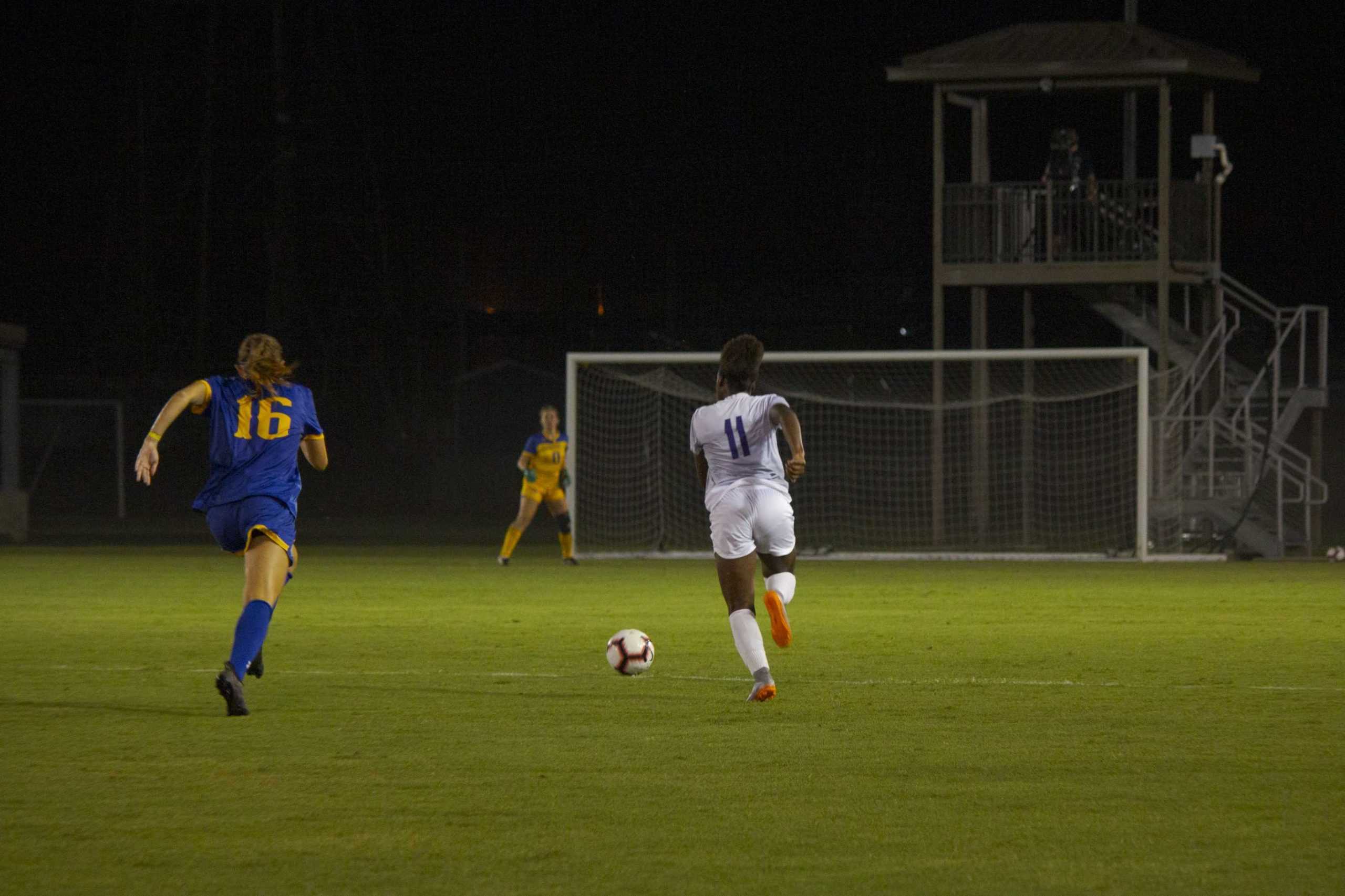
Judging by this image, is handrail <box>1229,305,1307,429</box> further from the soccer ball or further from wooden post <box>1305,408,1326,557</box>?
the soccer ball

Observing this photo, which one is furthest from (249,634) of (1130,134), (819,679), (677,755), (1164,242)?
(1130,134)

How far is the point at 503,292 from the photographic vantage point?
5284 cm

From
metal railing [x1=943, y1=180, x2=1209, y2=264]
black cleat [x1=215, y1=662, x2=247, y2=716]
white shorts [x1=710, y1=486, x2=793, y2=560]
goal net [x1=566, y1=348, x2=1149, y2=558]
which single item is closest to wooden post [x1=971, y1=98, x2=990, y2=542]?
goal net [x1=566, y1=348, x2=1149, y2=558]

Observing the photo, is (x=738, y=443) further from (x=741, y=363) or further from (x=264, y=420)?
(x=264, y=420)

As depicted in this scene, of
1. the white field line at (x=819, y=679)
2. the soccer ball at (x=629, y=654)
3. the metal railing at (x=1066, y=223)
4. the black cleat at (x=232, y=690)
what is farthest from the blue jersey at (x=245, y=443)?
the metal railing at (x=1066, y=223)

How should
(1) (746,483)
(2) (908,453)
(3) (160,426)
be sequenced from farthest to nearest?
(2) (908,453)
(1) (746,483)
(3) (160,426)

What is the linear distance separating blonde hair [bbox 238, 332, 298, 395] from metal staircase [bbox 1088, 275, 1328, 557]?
51.5ft

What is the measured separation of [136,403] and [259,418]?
3575cm

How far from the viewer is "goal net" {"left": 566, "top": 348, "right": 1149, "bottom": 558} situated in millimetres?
24016

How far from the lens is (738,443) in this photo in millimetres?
A: 9367

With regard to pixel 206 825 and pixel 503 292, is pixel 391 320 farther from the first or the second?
pixel 206 825

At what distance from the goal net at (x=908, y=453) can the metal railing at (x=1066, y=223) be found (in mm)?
1585

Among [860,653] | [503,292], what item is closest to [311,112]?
[503,292]

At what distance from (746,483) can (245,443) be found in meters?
2.55
